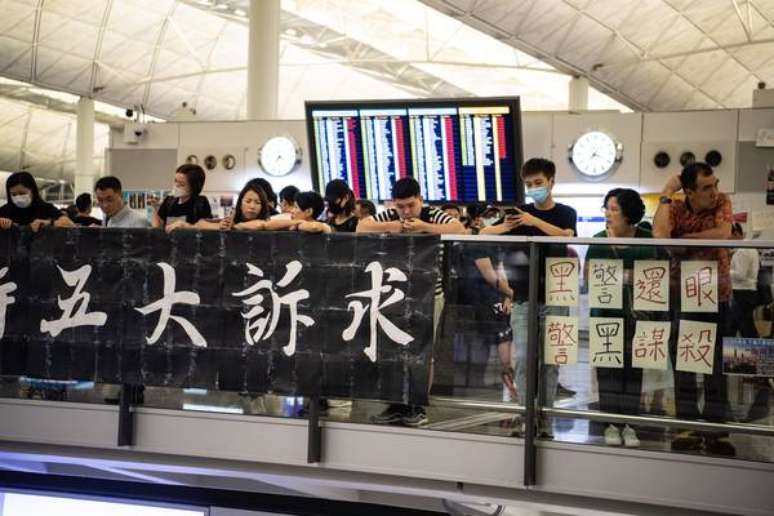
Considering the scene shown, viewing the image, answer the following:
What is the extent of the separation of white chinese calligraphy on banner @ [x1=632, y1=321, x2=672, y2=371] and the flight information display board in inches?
153

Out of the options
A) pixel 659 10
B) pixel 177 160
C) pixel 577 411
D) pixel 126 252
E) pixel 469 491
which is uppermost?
pixel 659 10

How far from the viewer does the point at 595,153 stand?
1039cm

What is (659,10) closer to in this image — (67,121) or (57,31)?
(57,31)

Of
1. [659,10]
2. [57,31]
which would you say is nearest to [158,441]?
[659,10]

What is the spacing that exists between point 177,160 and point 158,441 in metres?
6.24

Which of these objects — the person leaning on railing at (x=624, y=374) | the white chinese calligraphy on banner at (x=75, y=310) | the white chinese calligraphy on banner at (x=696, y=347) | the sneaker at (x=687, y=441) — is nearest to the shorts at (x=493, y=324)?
the person leaning on railing at (x=624, y=374)

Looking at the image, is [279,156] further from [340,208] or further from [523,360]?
[523,360]

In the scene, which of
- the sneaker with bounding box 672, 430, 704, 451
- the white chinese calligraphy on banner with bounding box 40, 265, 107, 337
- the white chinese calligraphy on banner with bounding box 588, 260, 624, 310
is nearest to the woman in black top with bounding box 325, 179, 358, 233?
the white chinese calligraphy on banner with bounding box 40, 265, 107, 337

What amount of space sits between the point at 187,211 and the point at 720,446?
3.99m

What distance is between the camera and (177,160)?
1230 cm

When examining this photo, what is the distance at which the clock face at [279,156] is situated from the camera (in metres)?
11.5

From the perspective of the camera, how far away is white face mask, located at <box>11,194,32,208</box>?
291 inches

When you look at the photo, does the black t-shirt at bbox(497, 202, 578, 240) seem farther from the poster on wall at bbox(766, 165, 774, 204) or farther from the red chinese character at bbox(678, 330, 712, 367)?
the poster on wall at bbox(766, 165, 774, 204)

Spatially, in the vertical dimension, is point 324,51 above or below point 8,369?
above
